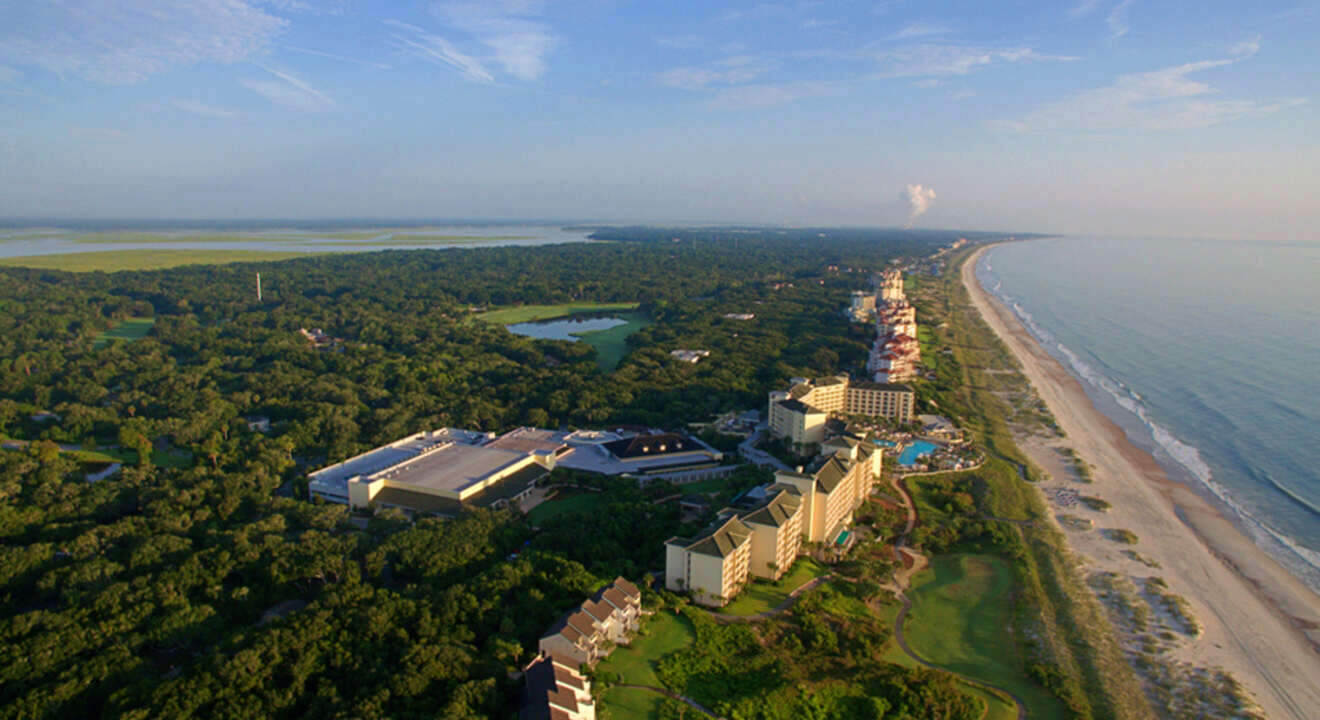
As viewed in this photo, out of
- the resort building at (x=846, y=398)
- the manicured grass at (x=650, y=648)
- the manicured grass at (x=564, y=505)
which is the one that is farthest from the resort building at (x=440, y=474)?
the resort building at (x=846, y=398)

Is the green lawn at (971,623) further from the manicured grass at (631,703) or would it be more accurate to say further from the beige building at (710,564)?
the manicured grass at (631,703)

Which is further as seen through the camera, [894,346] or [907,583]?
[894,346]

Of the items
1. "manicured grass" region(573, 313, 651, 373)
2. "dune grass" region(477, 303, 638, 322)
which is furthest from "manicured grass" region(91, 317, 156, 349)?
"manicured grass" region(573, 313, 651, 373)

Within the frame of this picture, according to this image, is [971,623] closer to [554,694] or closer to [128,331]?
[554,694]

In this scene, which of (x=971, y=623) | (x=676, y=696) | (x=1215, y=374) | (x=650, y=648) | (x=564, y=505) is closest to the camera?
(x=676, y=696)

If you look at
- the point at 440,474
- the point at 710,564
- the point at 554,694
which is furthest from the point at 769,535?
the point at 440,474

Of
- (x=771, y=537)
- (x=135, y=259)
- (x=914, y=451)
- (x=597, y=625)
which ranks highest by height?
(x=135, y=259)

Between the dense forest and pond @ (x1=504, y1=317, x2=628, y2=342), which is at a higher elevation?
the dense forest

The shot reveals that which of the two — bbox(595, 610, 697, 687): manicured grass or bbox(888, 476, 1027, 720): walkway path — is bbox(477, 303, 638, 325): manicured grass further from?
bbox(595, 610, 697, 687): manicured grass
